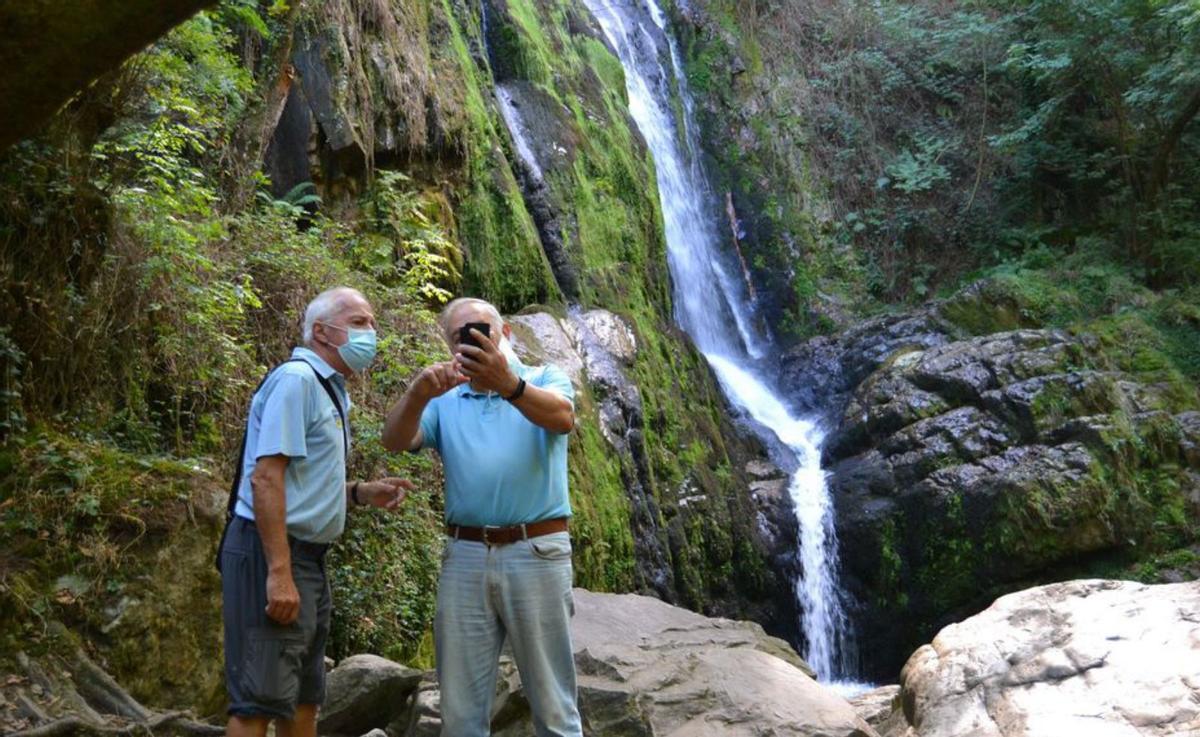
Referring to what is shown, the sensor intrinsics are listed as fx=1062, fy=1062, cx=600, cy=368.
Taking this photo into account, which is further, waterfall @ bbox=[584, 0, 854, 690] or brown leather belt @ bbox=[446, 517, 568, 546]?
waterfall @ bbox=[584, 0, 854, 690]

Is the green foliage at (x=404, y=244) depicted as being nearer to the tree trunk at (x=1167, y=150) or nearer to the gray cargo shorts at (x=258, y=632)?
the gray cargo shorts at (x=258, y=632)

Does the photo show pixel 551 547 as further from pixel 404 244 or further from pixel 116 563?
pixel 404 244

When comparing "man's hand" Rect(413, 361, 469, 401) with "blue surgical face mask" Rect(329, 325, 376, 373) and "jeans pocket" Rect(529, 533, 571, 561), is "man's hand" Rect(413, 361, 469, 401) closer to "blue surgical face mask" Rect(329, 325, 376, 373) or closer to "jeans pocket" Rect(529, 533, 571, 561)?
"blue surgical face mask" Rect(329, 325, 376, 373)

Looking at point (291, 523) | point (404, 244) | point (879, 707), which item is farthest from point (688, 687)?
point (404, 244)

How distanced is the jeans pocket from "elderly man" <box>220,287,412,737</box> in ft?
2.15

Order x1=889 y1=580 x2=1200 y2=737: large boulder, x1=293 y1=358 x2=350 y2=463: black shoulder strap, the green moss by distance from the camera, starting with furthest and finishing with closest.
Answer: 1. x1=889 y1=580 x2=1200 y2=737: large boulder
2. the green moss
3. x1=293 y1=358 x2=350 y2=463: black shoulder strap

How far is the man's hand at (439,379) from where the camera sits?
339cm

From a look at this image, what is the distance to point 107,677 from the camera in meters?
4.19

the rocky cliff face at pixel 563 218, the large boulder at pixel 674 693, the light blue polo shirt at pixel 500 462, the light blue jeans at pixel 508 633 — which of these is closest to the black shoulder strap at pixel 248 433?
the light blue polo shirt at pixel 500 462

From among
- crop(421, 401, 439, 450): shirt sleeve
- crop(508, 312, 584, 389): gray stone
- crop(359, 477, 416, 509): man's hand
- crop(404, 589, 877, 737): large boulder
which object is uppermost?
crop(508, 312, 584, 389): gray stone

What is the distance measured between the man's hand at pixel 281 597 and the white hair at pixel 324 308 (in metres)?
0.84

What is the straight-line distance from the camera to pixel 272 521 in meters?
3.31

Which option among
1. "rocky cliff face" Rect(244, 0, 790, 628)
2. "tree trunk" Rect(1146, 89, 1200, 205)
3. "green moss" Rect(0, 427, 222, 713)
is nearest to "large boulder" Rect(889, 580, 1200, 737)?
"green moss" Rect(0, 427, 222, 713)

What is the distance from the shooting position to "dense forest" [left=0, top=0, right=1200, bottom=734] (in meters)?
4.71
